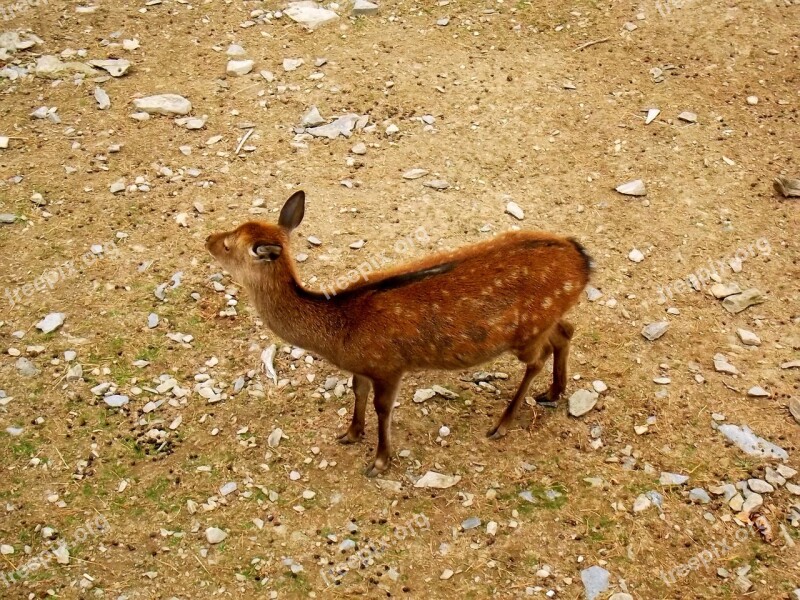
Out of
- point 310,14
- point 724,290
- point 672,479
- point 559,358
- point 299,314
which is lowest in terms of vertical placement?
point 672,479

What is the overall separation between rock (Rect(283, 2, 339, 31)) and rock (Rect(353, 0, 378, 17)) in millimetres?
252

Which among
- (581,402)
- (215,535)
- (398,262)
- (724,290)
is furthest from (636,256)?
(215,535)

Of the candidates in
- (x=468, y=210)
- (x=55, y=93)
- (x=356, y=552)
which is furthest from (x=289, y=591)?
(x=55, y=93)

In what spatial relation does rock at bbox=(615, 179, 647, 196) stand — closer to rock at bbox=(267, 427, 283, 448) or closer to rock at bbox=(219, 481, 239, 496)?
rock at bbox=(267, 427, 283, 448)

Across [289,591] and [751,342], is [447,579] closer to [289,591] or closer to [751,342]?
[289,591]

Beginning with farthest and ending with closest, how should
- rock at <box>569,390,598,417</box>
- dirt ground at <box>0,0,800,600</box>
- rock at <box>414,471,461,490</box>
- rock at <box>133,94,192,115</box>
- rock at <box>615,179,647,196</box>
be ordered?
1. rock at <box>133,94,192,115</box>
2. rock at <box>615,179,647,196</box>
3. rock at <box>569,390,598,417</box>
4. rock at <box>414,471,461,490</box>
5. dirt ground at <box>0,0,800,600</box>

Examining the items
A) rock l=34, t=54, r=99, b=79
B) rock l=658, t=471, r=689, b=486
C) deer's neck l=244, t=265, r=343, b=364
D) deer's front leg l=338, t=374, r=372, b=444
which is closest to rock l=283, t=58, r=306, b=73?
rock l=34, t=54, r=99, b=79

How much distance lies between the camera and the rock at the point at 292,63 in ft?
29.2

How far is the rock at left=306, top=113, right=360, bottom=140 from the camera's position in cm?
810

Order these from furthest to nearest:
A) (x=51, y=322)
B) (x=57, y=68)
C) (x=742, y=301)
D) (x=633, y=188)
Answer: (x=57, y=68) → (x=633, y=188) → (x=742, y=301) → (x=51, y=322)

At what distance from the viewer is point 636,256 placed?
6879mm

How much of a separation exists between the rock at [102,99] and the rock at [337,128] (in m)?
2.24

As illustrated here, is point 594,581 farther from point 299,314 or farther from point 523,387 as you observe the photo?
point 299,314

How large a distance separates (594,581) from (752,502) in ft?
4.02
